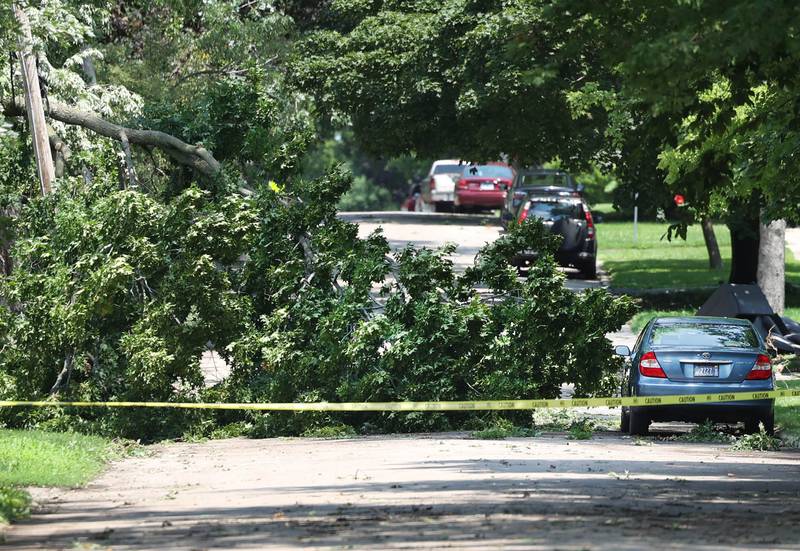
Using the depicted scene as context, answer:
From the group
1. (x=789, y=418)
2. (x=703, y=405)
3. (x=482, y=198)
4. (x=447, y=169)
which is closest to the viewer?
(x=703, y=405)

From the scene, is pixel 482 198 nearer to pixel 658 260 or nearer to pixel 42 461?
pixel 658 260

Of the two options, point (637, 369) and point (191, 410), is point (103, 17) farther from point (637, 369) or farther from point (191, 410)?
point (637, 369)

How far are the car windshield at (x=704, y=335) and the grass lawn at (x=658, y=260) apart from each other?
53.7ft

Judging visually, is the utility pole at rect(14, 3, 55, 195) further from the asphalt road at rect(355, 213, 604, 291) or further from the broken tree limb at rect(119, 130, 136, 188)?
the asphalt road at rect(355, 213, 604, 291)

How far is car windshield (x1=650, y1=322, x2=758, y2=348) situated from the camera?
56.5ft

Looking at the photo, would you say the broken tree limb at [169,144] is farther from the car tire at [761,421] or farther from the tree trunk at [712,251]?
the tree trunk at [712,251]

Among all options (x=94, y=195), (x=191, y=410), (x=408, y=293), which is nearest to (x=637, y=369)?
(x=408, y=293)

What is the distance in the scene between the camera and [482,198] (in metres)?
56.0

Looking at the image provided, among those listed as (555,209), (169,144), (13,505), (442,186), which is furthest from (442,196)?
(13,505)

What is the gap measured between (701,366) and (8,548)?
9.05 m

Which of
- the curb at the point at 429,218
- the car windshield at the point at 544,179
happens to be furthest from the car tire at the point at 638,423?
the curb at the point at 429,218

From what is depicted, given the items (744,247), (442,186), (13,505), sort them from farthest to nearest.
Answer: (442,186), (744,247), (13,505)

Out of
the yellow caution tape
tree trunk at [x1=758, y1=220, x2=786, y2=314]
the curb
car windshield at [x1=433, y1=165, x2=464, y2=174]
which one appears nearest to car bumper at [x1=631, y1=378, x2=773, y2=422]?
the yellow caution tape

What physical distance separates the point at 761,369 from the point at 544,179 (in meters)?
31.8
